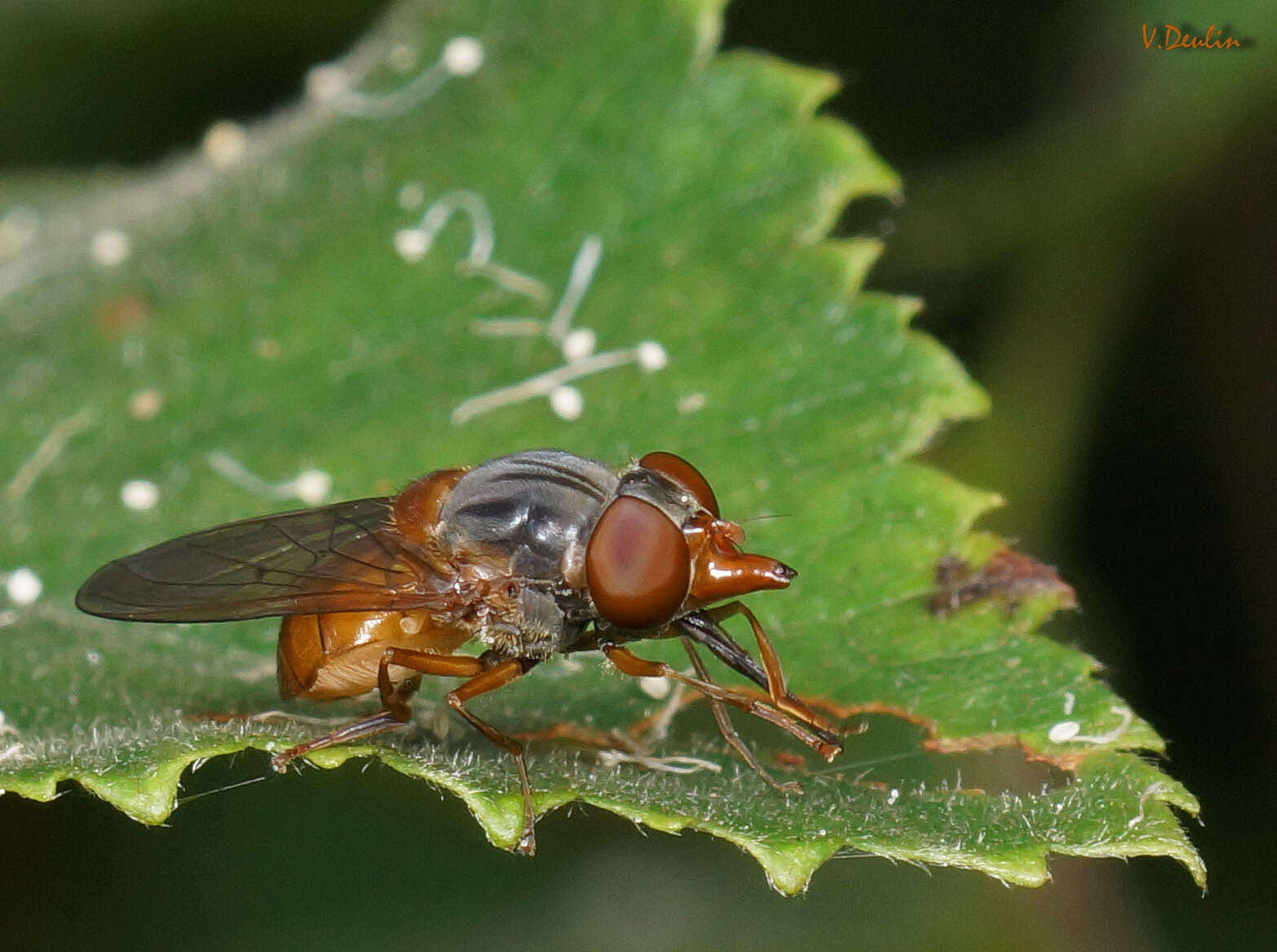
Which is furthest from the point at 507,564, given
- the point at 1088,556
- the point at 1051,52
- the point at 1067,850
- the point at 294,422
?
the point at 1051,52

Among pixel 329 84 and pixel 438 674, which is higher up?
pixel 329 84

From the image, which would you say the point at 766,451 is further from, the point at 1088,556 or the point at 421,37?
the point at 421,37

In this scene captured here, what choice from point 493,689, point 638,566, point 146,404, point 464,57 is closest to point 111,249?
point 146,404

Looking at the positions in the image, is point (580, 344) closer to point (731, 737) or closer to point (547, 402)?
point (547, 402)
